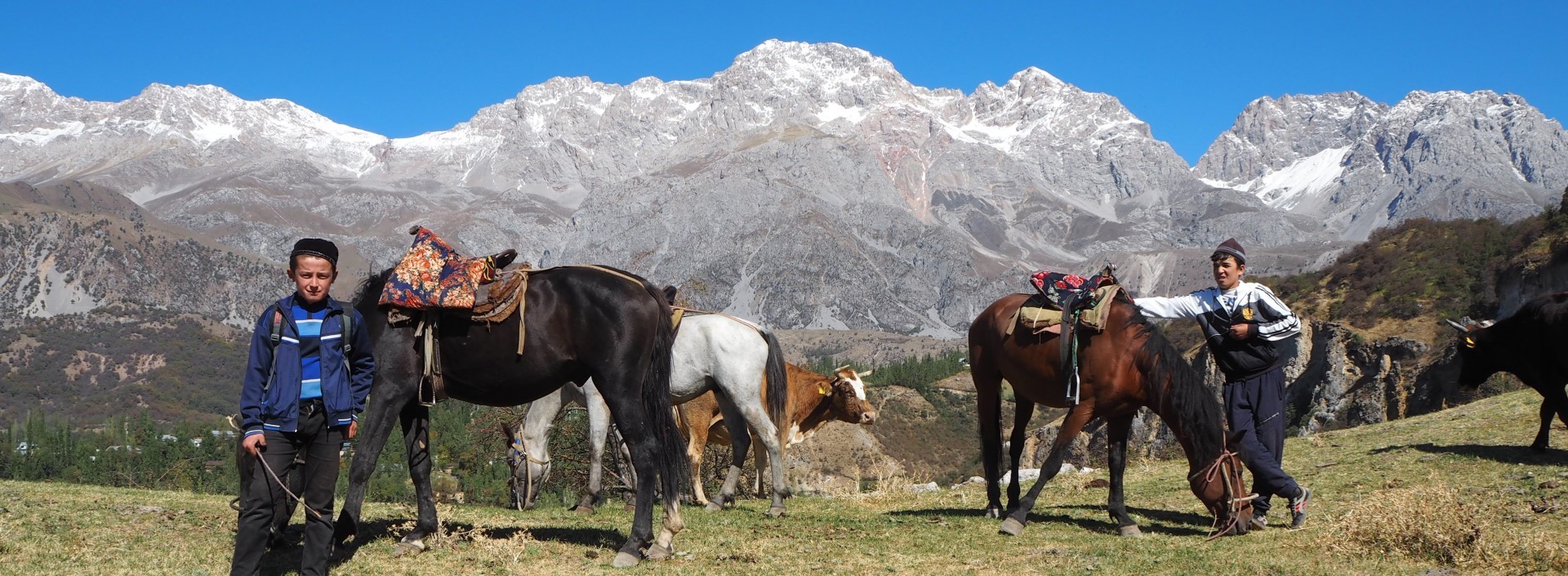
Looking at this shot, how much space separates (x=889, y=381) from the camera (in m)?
115

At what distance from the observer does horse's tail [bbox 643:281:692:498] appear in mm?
9305

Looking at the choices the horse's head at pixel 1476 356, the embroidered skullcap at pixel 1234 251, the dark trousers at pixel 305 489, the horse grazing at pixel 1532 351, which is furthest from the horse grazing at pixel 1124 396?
the horse's head at pixel 1476 356

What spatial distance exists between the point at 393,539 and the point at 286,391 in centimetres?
306

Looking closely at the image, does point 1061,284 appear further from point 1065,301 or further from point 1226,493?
point 1226,493

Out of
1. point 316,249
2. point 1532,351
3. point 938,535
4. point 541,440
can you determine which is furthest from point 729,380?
point 1532,351

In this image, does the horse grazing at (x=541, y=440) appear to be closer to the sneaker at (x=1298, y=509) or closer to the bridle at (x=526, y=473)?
the bridle at (x=526, y=473)

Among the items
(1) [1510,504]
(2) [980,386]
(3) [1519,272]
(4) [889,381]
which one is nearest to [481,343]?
(2) [980,386]

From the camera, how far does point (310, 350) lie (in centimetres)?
684

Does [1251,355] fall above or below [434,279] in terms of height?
below

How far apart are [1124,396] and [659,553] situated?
184 inches

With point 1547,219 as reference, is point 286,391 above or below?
below

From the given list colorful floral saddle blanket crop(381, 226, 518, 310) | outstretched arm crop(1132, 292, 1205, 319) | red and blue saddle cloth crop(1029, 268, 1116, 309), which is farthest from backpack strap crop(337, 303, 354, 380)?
outstretched arm crop(1132, 292, 1205, 319)

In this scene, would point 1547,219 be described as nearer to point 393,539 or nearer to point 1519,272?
point 1519,272

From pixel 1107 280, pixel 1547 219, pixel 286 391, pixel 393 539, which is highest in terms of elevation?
pixel 1547 219
